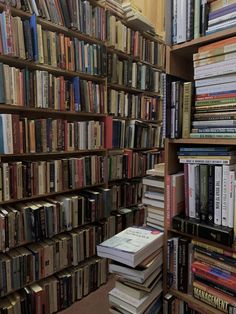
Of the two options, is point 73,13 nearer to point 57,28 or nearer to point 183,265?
point 57,28

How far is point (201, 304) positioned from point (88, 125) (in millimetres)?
1502

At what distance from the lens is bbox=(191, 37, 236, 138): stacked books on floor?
957 millimetres

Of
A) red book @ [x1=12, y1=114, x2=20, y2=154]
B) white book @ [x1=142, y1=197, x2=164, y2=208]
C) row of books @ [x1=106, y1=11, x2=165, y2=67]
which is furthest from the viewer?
row of books @ [x1=106, y1=11, x2=165, y2=67]

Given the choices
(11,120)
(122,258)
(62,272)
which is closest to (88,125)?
(11,120)

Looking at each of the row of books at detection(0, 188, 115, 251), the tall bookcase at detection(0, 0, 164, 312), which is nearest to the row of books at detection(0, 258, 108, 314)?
the tall bookcase at detection(0, 0, 164, 312)

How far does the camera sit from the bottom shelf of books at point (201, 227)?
3.25 feet

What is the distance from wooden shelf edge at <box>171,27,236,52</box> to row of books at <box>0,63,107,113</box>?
1.06 metres

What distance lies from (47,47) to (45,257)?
147 centimetres

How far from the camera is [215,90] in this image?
39.9 inches

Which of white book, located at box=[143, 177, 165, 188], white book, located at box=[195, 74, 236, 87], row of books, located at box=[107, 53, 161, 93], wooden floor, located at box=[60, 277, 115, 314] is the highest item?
row of books, located at box=[107, 53, 161, 93]

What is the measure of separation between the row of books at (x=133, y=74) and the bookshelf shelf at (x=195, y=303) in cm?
178

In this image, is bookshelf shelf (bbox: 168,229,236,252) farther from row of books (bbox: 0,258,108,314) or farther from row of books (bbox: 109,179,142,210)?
row of books (bbox: 109,179,142,210)

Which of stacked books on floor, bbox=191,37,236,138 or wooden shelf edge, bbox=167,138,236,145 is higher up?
stacked books on floor, bbox=191,37,236,138

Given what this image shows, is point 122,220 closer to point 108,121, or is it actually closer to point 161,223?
point 108,121
